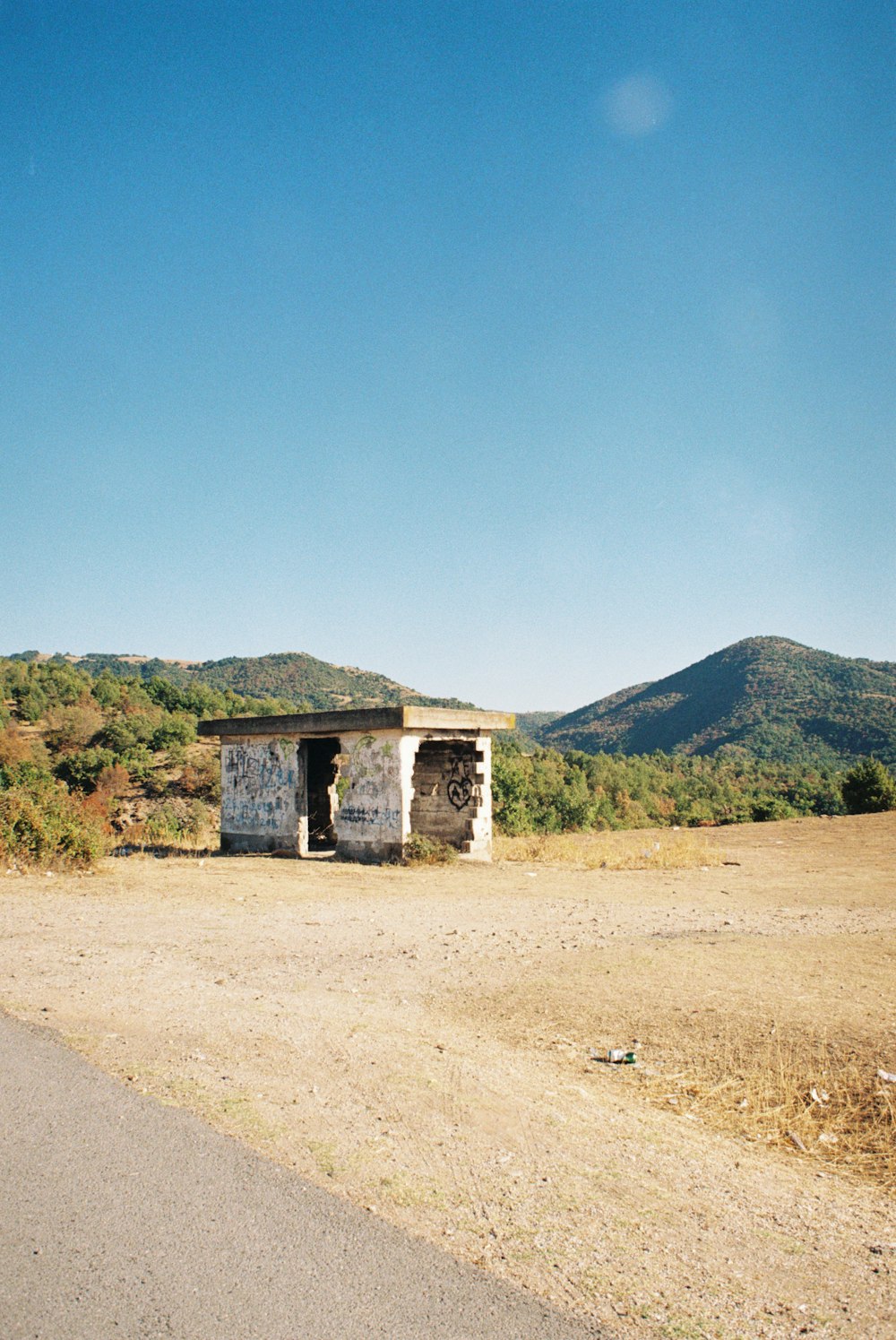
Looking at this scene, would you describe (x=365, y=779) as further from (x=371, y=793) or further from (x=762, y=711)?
(x=762, y=711)

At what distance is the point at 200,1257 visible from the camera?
295 centimetres

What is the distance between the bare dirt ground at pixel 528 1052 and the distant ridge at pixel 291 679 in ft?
209

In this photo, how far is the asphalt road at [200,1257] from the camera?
2.62m

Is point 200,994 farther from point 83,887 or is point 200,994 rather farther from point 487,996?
point 83,887

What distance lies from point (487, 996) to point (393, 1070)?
1911 mm

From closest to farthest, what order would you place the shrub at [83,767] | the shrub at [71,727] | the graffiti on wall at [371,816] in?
the graffiti on wall at [371,816]
the shrub at [83,767]
the shrub at [71,727]

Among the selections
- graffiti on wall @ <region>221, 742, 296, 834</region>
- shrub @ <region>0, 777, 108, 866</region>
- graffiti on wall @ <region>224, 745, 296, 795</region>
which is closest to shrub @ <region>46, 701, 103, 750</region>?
graffiti on wall @ <region>221, 742, 296, 834</region>

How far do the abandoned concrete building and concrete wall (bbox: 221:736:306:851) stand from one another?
2cm

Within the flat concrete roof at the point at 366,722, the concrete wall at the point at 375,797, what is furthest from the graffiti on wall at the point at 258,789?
the concrete wall at the point at 375,797

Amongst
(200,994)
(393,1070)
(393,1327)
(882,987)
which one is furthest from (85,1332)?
(882,987)

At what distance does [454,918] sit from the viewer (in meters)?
10.1

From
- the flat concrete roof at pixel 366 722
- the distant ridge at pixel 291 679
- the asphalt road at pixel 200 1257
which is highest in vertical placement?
the distant ridge at pixel 291 679

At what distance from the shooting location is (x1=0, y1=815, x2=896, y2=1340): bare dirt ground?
122 inches

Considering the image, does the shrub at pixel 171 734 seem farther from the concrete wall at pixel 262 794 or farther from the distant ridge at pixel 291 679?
the concrete wall at pixel 262 794
